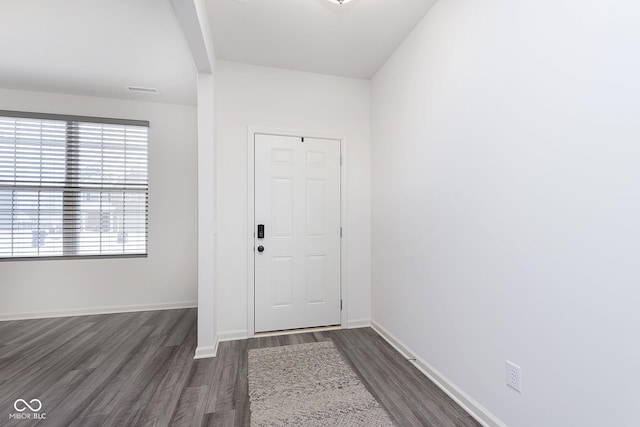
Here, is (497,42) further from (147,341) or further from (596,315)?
(147,341)

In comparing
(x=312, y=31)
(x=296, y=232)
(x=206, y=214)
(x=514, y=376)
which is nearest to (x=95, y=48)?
(x=206, y=214)

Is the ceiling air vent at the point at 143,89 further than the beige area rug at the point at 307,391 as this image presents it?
Yes

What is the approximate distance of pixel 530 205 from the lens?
52.4 inches

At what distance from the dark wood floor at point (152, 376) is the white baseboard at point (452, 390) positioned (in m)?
0.05

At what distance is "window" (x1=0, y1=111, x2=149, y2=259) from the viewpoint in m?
3.21

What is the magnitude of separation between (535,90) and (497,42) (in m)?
0.43

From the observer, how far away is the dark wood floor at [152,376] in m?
1.66

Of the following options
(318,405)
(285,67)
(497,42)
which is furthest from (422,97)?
(318,405)

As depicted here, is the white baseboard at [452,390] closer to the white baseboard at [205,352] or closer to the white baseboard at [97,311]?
the white baseboard at [205,352]

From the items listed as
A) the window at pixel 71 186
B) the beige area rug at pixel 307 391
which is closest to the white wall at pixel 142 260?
the window at pixel 71 186

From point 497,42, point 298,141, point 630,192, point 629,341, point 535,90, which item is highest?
point 497,42

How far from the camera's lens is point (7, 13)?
2027 millimetres

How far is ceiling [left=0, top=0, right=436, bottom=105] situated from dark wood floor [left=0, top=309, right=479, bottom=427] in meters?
2.81

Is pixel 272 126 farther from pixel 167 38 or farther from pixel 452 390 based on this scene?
pixel 452 390
